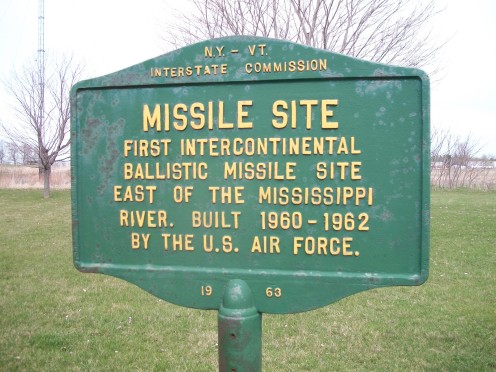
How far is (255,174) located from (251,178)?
25 mm

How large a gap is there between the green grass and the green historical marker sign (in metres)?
2.35

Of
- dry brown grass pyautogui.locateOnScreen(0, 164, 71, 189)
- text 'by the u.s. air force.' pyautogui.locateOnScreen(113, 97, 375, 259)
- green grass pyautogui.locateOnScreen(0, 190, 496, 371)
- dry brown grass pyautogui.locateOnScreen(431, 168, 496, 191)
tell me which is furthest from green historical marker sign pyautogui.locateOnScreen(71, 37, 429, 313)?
dry brown grass pyautogui.locateOnScreen(431, 168, 496, 191)

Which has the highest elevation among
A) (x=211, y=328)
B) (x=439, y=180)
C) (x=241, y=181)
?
(x=241, y=181)

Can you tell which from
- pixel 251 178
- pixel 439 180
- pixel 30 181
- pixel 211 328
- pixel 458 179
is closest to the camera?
pixel 251 178

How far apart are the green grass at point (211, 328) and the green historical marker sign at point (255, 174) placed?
235 cm

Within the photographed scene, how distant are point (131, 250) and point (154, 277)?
0.56 ft

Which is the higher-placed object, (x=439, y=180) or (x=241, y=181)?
(x=241, y=181)

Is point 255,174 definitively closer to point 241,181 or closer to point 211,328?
point 241,181

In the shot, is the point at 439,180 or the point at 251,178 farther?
the point at 439,180

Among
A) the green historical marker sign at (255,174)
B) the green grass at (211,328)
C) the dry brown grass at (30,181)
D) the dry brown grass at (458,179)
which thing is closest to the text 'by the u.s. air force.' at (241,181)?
the green historical marker sign at (255,174)

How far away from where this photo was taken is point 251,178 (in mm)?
2172

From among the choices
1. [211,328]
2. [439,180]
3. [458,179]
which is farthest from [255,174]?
[458,179]

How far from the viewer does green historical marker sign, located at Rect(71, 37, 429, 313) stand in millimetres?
2096

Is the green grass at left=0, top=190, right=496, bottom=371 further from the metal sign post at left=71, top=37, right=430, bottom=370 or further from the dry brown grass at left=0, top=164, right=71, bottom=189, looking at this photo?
the dry brown grass at left=0, top=164, right=71, bottom=189
